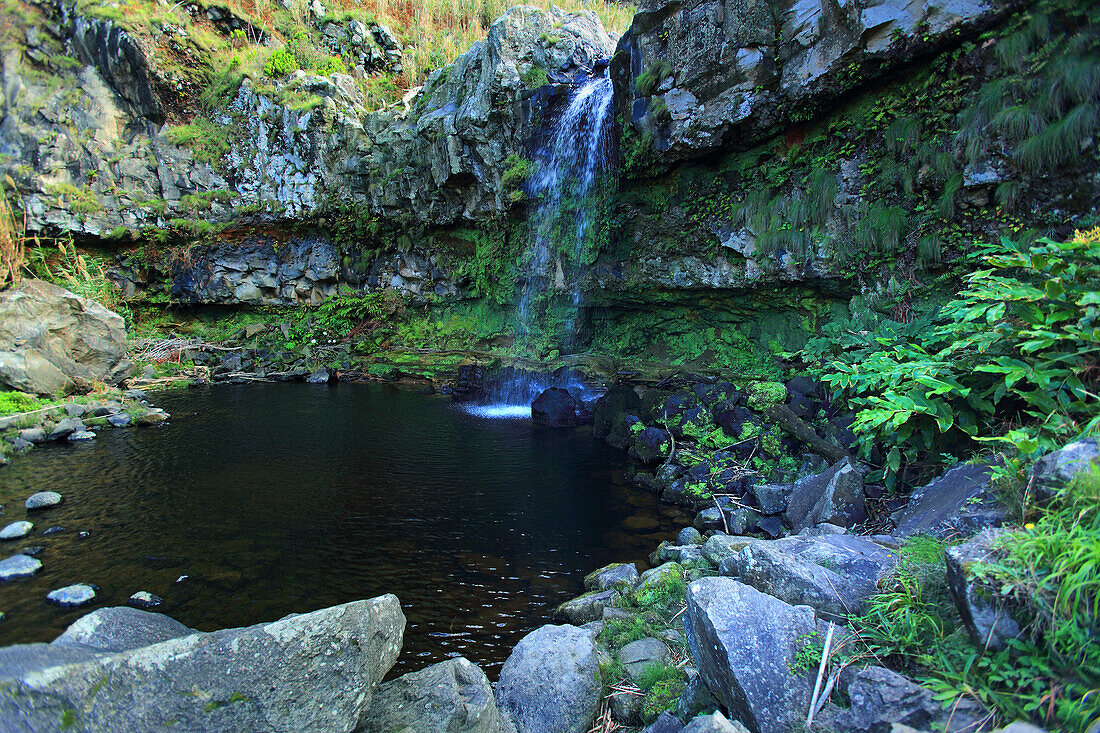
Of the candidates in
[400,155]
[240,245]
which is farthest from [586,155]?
[240,245]

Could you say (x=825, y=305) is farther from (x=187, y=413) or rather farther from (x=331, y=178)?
(x=331, y=178)

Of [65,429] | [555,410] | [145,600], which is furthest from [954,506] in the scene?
[65,429]

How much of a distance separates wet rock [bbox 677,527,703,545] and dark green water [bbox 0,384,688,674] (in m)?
0.38

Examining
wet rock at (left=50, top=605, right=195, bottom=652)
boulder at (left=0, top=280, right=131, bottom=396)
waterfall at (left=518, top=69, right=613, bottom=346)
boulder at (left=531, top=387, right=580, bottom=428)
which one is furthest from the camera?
waterfall at (left=518, top=69, right=613, bottom=346)

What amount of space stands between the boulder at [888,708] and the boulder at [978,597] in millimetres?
291

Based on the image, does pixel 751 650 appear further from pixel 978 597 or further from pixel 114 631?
pixel 114 631

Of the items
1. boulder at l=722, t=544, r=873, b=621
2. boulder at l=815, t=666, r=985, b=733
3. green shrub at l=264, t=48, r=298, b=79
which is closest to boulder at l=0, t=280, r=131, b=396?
green shrub at l=264, t=48, r=298, b=79

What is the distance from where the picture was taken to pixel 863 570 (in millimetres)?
3062

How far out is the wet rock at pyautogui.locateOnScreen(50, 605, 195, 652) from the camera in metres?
2.60

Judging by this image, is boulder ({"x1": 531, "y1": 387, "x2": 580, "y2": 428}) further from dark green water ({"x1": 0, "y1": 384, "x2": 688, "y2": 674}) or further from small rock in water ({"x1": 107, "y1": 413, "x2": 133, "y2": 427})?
small rock in water ({"x1": 107, "y1": 413, "x2": 133, "y2": 427})

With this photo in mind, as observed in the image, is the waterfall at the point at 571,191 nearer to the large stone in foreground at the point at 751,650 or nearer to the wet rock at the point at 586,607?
the wet rock at the point at 586,607

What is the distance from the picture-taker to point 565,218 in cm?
1437

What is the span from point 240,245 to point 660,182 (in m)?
17.7

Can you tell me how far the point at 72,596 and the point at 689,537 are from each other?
669 centimetres
